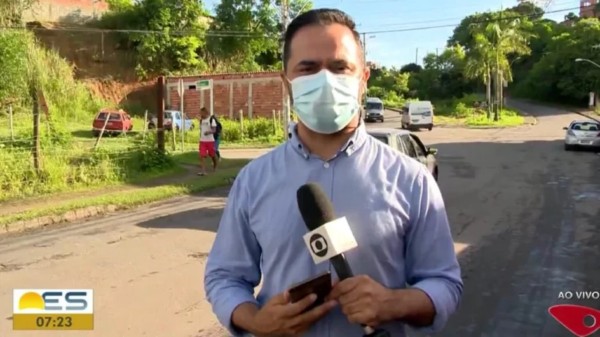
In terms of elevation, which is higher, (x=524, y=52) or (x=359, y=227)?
(x=524, y=52)

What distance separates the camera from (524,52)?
5722 cm

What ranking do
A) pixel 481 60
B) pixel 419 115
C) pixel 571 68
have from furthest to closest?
pixel 571 68 → pixel 481 60 → pixel 419 115

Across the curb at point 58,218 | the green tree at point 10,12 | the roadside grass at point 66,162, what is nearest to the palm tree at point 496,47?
the roadside grass at point 66,162

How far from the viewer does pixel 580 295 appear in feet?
20.5

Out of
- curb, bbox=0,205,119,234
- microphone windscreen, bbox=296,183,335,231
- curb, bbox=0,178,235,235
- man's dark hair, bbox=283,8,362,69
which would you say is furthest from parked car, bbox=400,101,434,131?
microphone windscreen, bbox=296,183,335,231

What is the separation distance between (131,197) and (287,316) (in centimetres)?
1165

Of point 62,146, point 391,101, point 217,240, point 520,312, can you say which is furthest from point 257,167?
point 391,101

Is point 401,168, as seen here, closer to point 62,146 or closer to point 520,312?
point 520,312

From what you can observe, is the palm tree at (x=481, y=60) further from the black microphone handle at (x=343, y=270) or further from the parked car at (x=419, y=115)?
the black microphone handle at (x=343, y=270)

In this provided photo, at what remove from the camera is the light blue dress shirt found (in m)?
1.87

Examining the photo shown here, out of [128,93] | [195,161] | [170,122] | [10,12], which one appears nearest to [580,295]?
[195,161]

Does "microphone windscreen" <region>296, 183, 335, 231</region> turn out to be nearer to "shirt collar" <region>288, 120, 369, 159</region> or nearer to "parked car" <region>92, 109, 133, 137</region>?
"shirt collar" <region>288, 120, 369, 159</region>

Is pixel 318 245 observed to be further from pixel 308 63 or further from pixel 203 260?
pixel 203 260

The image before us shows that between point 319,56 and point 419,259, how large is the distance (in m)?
0.72
